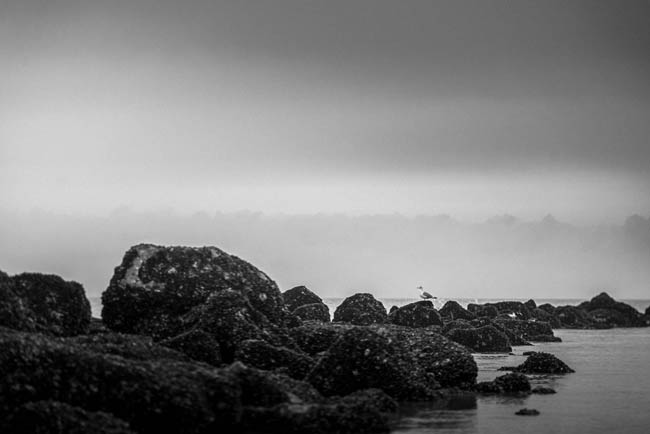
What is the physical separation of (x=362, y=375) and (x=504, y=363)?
13.0m

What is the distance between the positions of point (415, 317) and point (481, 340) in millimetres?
9517

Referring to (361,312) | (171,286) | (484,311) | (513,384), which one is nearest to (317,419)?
(513,384)

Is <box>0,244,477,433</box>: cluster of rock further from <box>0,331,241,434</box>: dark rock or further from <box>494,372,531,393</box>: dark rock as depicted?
<box>494,372,531,393</box>: dark rock

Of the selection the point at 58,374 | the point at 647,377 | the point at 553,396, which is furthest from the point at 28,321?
the point at 647,377

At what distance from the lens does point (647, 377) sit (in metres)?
24.6

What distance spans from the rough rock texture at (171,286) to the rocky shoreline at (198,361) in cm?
3

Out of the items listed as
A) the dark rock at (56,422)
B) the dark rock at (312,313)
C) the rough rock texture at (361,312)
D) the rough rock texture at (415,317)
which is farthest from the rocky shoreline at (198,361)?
the rough rock texture at (415,317)

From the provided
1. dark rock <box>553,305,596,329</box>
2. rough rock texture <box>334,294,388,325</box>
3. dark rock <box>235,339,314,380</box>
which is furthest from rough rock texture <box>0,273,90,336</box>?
dark rock <box>553,305,596,329</box>

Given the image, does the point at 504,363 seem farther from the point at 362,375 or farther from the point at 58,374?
the point at 58,374

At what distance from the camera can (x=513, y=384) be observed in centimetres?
2016

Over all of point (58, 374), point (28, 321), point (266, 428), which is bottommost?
point (266, 428)

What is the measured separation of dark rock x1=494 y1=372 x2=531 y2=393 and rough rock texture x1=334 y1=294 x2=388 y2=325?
21.2m

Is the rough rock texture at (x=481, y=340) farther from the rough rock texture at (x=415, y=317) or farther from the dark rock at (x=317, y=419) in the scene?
the dark rock at (x=317, y=419)

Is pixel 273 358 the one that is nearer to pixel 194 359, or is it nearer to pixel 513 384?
pixel 194 359
